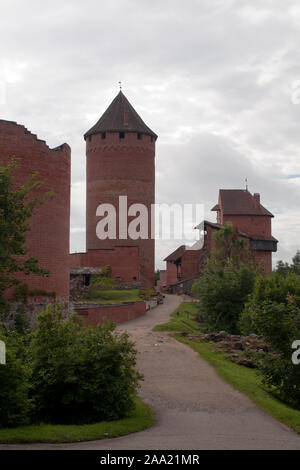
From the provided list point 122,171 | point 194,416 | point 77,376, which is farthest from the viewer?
point 122,171

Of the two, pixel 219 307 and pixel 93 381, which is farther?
pixel 219 307

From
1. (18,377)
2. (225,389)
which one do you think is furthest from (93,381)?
(225,389)

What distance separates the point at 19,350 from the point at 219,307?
21.3 metres

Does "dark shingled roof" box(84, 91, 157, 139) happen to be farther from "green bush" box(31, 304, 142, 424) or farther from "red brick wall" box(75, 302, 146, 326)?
"green bush" box(31, 304, 142, 424)

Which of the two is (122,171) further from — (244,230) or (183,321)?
(183,321)

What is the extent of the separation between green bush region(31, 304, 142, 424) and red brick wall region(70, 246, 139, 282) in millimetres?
33116

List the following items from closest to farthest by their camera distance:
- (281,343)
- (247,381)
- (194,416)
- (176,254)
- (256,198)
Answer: (194,416), (281,343), (247,381), (256,198), (176,254)

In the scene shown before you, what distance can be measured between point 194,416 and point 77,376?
248 cm

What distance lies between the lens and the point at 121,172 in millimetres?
49719

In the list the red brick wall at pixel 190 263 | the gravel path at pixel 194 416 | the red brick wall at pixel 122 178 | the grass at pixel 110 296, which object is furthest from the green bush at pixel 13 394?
the red brick wall at pixel 190 263

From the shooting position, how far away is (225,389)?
1366 centimetres

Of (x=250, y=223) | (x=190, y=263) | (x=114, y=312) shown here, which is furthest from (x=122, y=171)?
(x=114, y=312)

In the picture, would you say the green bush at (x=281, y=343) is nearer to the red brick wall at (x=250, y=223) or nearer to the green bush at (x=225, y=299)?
the green bush at (x=225, y=299)

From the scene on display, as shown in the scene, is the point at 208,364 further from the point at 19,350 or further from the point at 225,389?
the point at 19,350
